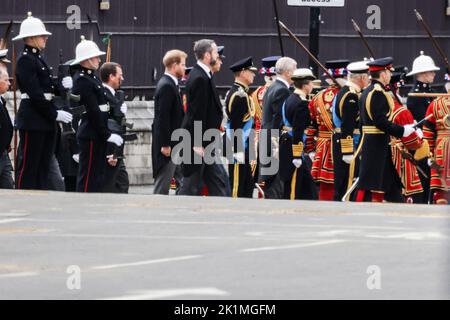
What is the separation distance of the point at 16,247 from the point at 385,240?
1.77 meters

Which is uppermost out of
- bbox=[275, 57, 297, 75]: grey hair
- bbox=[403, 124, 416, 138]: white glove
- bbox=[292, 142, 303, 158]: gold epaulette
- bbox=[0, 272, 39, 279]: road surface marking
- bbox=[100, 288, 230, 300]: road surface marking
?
bbox=[275, 57, 297, 75]: grey hair

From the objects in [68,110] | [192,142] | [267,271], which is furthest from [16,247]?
[68,110]

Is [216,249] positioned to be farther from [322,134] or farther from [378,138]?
[322,134]

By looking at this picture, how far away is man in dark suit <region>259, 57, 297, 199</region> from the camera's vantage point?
16.2 meters

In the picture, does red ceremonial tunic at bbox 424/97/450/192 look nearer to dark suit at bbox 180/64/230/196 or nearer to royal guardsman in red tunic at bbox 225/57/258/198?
royal guardsman in red tunic at bbox 225/57/258/198

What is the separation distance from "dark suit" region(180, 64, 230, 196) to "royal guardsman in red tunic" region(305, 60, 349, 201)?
2.75 meters

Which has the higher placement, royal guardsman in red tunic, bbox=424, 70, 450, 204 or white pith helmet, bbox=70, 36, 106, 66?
white pith helmet, bbox=70, 36, 106, 66

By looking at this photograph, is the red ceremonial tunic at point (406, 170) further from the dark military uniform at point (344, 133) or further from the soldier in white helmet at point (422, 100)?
the soldier in white helmet at point (422, 100)

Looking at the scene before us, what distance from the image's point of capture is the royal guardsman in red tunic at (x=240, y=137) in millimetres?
15656

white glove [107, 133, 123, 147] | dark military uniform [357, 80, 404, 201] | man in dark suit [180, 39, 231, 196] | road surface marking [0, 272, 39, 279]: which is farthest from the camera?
white glove [107, 133, 123, 147]

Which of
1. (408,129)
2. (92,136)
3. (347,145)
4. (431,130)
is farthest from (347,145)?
(92,136)

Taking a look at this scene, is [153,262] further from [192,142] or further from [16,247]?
[192,142]

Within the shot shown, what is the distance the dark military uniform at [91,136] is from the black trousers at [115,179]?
0.35 m

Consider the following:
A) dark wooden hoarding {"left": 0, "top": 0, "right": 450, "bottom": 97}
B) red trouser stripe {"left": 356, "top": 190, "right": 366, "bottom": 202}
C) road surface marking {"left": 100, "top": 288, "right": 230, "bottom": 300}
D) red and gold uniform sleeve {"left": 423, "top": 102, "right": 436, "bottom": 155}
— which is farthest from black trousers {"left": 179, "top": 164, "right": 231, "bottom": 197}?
dark wooden hoarding {"left": 0, "top": 0, "right": 450, "bottom": 97}
